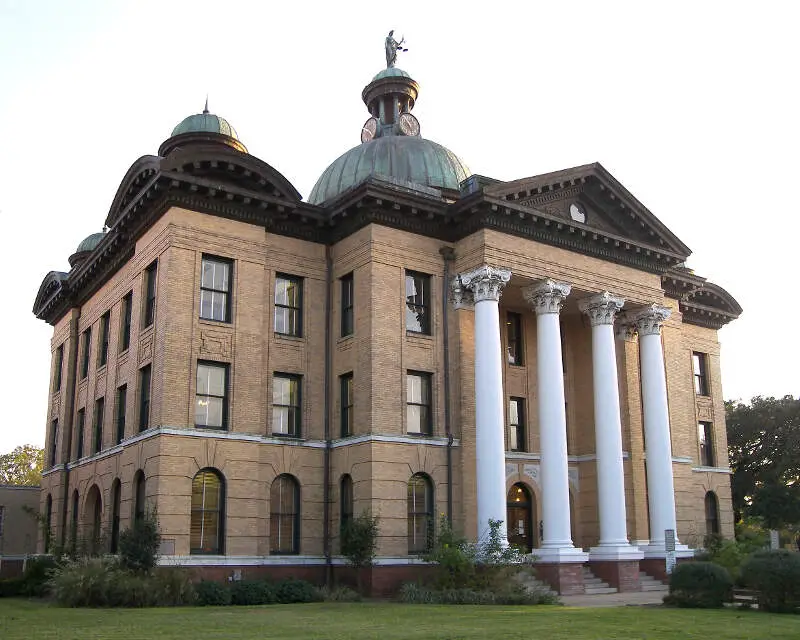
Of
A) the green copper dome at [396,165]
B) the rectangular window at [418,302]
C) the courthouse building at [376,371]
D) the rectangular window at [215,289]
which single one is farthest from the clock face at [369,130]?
the rectangular window at [215,289]

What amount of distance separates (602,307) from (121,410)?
16846 millimetres

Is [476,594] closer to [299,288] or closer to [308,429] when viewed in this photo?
[308,429]

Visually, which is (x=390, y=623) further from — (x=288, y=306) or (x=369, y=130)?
(x=369, y=130)

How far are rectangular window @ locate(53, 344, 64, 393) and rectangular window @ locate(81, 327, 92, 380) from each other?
10.4 feet

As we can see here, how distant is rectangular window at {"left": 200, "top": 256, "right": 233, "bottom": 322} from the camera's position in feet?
88.8

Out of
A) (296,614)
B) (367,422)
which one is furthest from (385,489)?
(296,614)

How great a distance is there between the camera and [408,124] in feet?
134

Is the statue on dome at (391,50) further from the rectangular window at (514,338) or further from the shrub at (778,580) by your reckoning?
the shrub at (778,580)

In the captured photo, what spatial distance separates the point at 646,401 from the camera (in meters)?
33.0

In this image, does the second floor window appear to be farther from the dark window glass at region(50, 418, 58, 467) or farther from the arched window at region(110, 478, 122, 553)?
the dark window glass at region(50, 418, 58, 467)

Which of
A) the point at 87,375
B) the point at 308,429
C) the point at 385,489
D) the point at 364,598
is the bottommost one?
the point at 364,598

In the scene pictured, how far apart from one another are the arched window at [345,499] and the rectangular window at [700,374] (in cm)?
1997

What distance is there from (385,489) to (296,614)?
7301 mm

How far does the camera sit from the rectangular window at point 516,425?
31625 mm
